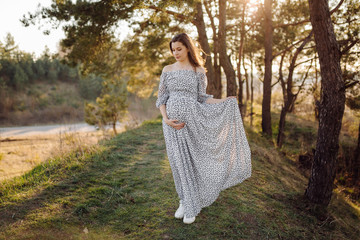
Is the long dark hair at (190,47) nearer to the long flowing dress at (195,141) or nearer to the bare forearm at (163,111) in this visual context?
the long flowing dress at (195,141)

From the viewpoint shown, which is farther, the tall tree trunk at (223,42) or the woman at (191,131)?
the tall tree trunk at (223,42)

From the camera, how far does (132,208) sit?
390 centimetres

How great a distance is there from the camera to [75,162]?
520cm

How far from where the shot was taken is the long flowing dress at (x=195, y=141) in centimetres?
322

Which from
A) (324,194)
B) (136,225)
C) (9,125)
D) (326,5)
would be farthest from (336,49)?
(9,125)

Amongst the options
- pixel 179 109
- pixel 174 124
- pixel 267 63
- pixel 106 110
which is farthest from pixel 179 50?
pixel 106 110

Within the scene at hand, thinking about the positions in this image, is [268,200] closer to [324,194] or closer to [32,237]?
[324,194]

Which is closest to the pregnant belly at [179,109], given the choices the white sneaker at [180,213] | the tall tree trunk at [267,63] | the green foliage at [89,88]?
the white sneaker at [180,213]

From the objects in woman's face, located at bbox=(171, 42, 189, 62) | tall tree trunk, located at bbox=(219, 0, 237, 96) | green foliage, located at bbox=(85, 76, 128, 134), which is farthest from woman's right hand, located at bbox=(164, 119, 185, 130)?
green foliage, located at bbox=(85, 76, 128, 134)

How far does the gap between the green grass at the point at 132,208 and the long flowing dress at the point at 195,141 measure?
512mm

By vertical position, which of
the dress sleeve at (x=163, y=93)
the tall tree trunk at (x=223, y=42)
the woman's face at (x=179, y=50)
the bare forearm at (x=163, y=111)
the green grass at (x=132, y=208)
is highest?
the tall tree trunk at (x=223, y=42)

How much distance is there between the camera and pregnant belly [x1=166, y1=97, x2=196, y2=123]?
3.19 meters

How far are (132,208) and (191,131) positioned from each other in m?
1.62

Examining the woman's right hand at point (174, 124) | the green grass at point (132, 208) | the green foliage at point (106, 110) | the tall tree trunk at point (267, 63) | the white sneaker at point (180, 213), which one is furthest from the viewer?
the green foliage at point (106, 110)
